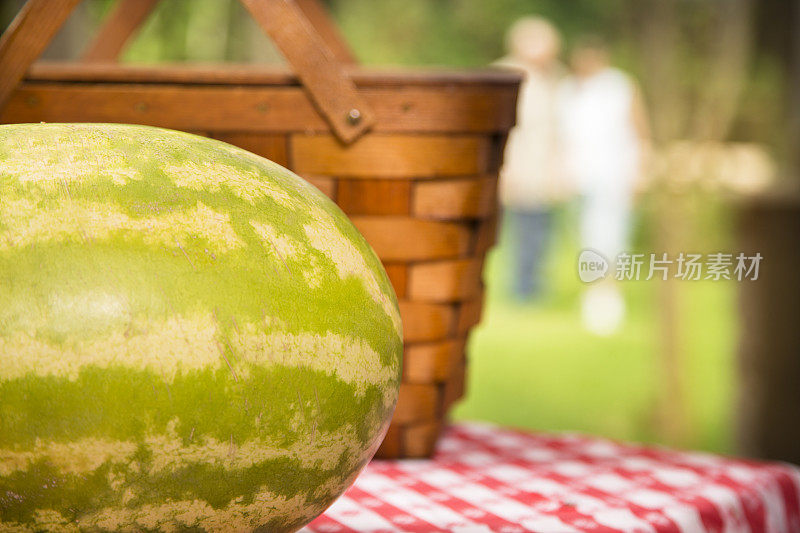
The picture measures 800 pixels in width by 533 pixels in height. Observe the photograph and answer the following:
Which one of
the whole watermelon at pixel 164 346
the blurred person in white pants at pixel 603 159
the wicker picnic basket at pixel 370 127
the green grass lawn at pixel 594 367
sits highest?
the blurred person in white pants at pixel 603 159

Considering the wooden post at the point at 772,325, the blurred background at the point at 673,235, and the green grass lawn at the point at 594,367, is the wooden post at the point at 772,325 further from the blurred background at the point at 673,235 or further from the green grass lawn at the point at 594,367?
the green grass lawn at the point at 594,367

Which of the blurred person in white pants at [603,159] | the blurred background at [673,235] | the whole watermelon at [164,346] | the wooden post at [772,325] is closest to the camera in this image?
the whole watermelon at [164,346]

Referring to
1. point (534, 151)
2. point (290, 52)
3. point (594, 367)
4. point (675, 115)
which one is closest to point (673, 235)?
point (675, 115)

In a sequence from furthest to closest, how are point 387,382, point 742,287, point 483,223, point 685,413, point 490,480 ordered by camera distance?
point 685,413 < point 742,287 < point 483,223 < point 490,480 < point 387,382

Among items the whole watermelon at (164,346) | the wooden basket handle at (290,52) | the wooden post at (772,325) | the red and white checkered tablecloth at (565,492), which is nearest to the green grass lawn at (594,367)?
the wooden post at (772,325)

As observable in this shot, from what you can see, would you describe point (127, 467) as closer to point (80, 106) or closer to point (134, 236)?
point (134, 236)

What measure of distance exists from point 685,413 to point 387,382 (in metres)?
3.04

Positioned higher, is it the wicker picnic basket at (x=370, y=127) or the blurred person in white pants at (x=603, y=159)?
the blurred person in white pants at (x=603, y=159)

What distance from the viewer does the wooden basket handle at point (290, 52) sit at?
40.2 inches

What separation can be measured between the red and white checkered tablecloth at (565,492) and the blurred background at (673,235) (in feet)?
2.50

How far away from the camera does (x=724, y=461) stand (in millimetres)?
1289

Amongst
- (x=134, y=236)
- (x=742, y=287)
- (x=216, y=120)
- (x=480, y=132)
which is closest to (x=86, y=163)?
(x=134, y=236)

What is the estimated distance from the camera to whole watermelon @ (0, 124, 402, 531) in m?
0.64

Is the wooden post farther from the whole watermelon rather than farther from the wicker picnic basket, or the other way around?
the whole watermelon
